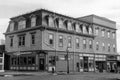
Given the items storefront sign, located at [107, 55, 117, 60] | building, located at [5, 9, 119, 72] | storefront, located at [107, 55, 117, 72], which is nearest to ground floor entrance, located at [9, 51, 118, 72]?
building, located at [5, 9, 119, 72]

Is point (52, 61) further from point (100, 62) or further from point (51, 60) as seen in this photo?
point (100, 62)

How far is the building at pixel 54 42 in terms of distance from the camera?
40406 mm

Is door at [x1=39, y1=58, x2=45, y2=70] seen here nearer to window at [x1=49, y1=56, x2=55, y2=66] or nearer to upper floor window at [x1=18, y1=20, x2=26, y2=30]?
window at [x1=49, y1=56, x2=55, y2=66]

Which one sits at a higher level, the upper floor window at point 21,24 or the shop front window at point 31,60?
the upper floor window at point 21,24

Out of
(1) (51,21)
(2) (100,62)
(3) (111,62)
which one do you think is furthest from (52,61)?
(3) (111,62)

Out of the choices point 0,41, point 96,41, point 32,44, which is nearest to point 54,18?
point 32,44

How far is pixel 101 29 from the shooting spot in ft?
185

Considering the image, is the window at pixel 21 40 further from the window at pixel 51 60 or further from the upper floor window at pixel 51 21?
the window at pixel 51 60

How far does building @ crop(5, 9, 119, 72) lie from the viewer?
40406mm

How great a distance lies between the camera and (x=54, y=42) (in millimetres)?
42125

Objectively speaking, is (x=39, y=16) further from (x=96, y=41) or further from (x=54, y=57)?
(x=96, y=41)

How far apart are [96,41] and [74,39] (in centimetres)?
929

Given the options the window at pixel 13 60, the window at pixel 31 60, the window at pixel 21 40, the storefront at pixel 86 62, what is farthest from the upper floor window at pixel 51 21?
the storefront at pixel 86 62

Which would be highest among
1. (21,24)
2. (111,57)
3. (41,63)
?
(21,24)
